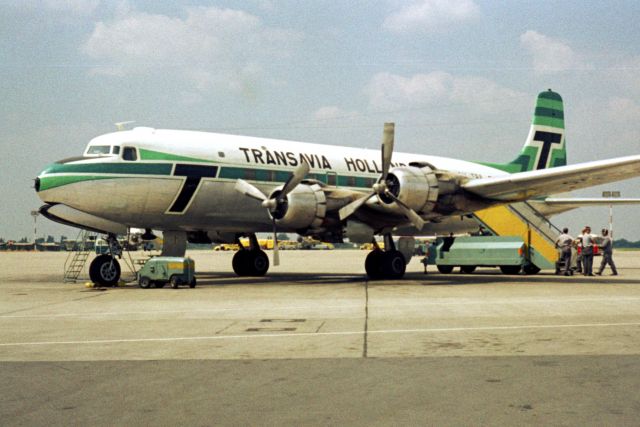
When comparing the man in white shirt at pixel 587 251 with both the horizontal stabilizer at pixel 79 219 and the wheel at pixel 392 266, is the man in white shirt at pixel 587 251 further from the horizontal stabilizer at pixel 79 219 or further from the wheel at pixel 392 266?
the horizontal stabilizer at pixel 79 219

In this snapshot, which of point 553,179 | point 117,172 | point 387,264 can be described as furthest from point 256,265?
point 553,179

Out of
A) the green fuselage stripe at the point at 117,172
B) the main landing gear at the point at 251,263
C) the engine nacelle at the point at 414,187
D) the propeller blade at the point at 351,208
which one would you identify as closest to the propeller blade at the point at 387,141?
the engine nacelle at the point at 414,187

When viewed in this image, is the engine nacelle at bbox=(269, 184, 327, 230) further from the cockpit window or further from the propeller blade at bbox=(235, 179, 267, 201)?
the cockpit window

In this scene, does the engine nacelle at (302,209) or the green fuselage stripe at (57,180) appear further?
the engine nacelle at (302,209)

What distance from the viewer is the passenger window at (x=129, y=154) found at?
21.7 metres

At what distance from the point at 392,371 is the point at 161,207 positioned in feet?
51.9

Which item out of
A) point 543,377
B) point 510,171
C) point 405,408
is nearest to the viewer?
point 405,408

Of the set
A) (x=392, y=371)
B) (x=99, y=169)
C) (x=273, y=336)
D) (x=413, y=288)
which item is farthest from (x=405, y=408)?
(x=99, y=169)

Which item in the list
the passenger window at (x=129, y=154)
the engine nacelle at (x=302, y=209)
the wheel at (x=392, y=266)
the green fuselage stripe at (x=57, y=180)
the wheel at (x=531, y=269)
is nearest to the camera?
the green fuselage stripe at (x=57, y=180)

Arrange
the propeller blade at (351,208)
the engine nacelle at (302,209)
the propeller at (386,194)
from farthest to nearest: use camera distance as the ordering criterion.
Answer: the propeller blade at (351,208) → the propeller at (386,194) → the engine nacelle at (302,209)

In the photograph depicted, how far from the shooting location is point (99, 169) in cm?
2128

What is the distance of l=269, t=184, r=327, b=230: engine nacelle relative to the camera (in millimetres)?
22078

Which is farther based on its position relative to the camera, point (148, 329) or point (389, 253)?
point (389, 253)

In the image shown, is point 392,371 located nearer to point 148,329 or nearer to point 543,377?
point 543,377
